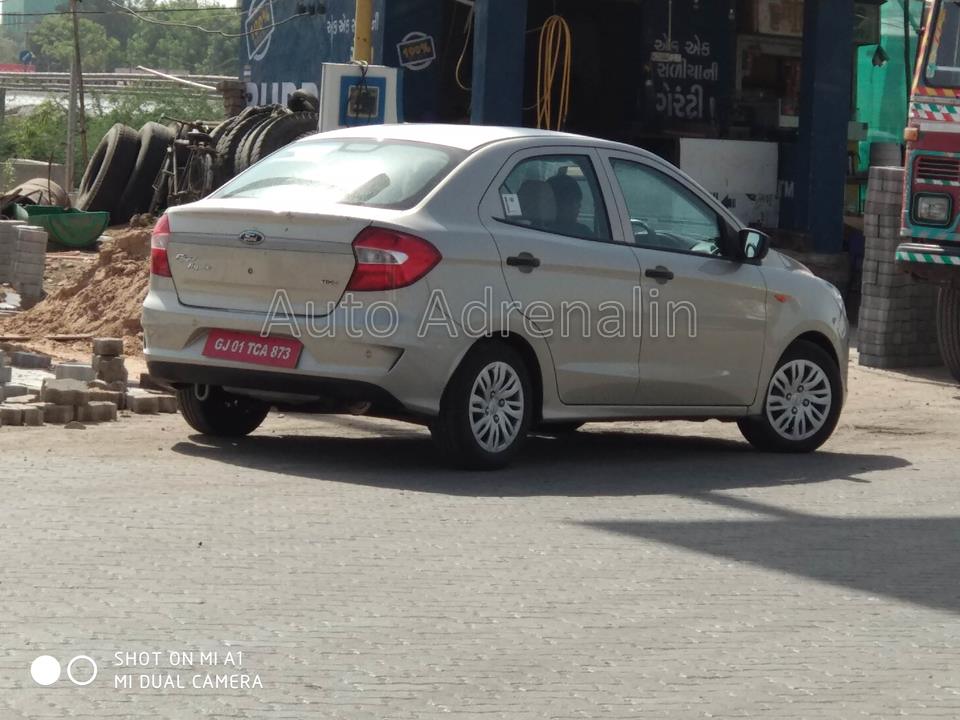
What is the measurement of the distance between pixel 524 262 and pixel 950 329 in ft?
22.7

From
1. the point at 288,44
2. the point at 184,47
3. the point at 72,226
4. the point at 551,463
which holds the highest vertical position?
the point at 184,47

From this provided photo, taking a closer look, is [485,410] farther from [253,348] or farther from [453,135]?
[453,135]

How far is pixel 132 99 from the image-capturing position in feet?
227

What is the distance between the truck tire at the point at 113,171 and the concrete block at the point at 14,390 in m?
20.5

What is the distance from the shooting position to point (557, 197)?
922 cm

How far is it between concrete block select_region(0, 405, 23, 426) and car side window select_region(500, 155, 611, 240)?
121 inches

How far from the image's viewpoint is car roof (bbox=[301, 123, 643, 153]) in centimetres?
904

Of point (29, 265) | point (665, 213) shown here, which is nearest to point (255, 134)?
point (29, 265)

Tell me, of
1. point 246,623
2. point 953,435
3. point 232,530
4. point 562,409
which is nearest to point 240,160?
point 953,435

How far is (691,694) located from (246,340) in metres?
4.14

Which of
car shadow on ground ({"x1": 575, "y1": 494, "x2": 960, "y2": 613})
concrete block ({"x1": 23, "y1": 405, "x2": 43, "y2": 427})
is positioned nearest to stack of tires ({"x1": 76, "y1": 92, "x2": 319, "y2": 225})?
concrete block ({"x1": 23, "y1": 405, "x2": 43, "y2": 427})

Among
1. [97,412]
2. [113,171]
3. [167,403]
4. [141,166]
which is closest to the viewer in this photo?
[97,412]

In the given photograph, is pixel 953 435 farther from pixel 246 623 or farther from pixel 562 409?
pixel 246 623

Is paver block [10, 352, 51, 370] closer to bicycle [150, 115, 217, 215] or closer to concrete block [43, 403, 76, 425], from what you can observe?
concrete block [43, 403, 76, 425]
